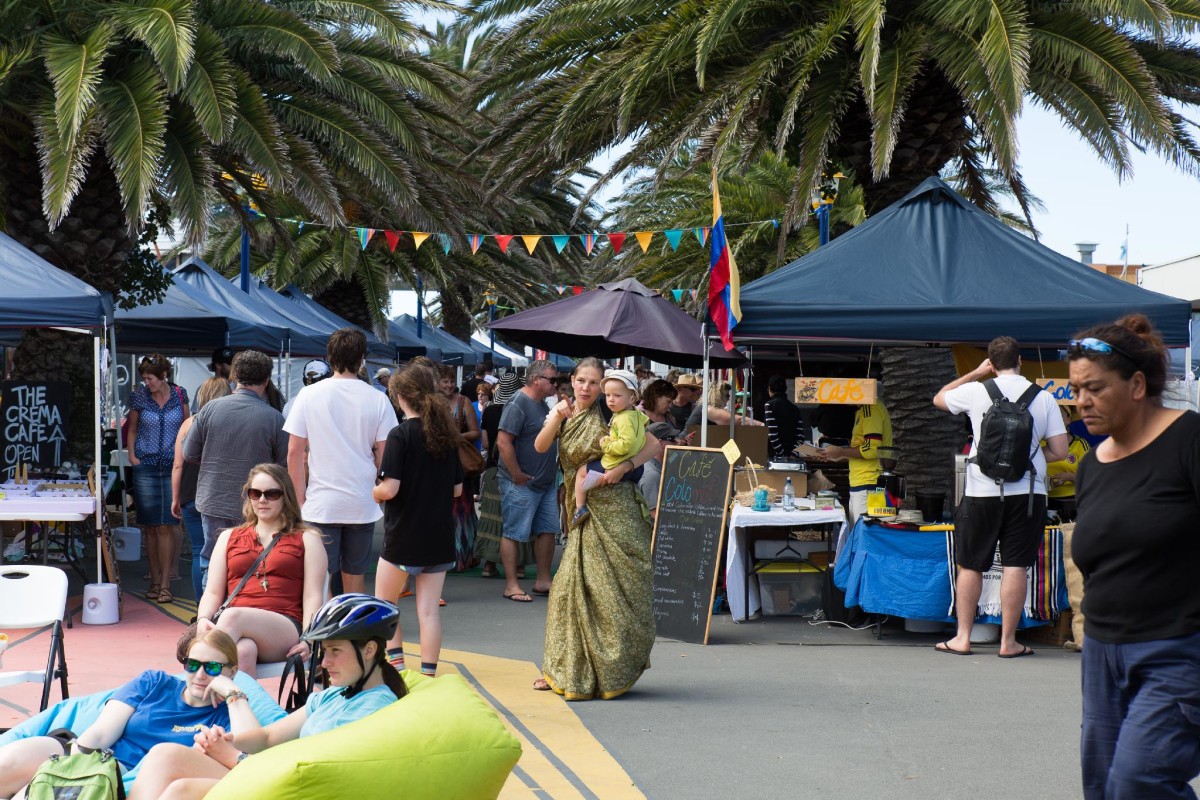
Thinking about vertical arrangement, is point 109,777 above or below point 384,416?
below

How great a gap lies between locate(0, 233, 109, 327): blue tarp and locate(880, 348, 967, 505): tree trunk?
6837mm

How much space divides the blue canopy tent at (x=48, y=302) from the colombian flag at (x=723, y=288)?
428cm

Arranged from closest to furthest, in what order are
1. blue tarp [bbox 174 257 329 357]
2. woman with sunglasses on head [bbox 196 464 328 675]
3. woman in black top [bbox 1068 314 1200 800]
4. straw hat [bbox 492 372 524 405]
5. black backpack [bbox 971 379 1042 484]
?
woman in black top [bbox 1068 314 1200 800], woman with sunglasses on head [bbox 196 464 328 675], black backpack [bbox 971 379 1042 484], straw hat [bbox 492 372 524 405], blue tarp [bbox 174 257 329 357]

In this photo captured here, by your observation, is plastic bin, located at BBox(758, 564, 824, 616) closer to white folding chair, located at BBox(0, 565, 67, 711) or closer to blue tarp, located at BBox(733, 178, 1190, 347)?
blue tarp, located at BBox(733, 178, 1190, 347)

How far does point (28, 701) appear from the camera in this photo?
6.72 m

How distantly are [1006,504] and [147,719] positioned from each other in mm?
5600

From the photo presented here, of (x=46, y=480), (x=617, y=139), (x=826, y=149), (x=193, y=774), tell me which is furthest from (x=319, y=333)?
(x=193, y=774)

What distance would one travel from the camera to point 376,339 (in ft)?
70.1

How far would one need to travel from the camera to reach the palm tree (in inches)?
405

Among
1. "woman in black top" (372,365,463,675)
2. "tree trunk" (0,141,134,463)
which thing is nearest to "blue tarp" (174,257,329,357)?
"tree trunk" (0,141,134,463)

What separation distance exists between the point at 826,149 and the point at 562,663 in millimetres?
6282

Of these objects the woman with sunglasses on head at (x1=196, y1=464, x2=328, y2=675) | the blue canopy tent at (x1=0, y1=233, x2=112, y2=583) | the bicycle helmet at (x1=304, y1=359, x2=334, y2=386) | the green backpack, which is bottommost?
the green backpack

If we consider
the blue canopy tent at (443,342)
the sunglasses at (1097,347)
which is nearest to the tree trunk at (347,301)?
the blue canopy tent at (443,342)

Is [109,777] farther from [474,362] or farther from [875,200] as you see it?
[474,362]
